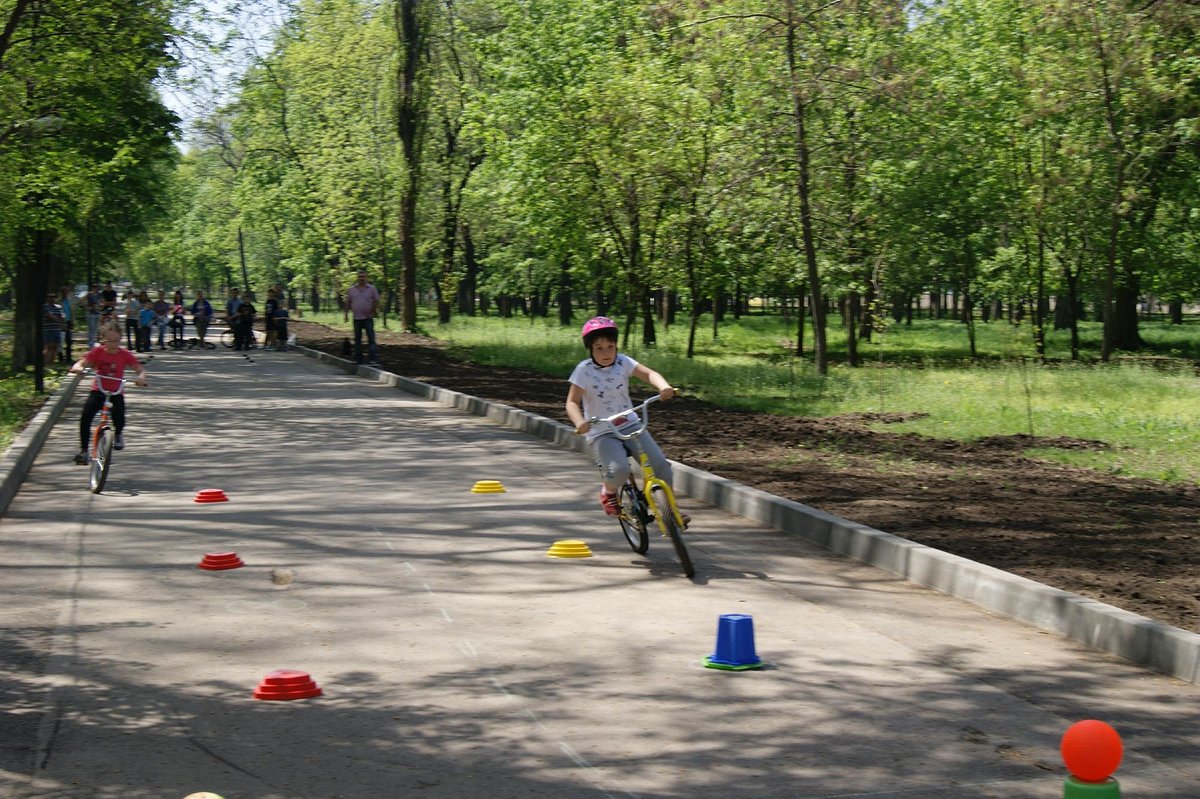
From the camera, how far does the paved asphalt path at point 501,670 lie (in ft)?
17.3

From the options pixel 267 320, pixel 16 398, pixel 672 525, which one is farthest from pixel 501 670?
pixel 267 320

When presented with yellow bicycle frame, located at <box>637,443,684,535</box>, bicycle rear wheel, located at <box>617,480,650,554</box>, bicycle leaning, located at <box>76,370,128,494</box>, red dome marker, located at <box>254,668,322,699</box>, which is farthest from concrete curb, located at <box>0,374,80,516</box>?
red dome marker, located at <box>254,668,322,699</box>

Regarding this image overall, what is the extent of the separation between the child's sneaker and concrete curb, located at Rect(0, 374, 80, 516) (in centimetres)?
539

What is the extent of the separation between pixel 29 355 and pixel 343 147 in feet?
69.3

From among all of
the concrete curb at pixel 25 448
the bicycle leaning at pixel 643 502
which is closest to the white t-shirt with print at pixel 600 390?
the bicycle leaning at pixel 643 502

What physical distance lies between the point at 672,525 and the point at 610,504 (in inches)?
35.5

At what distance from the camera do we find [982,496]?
39.3ft

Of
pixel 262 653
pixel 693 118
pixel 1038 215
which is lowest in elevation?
pixel 262 653

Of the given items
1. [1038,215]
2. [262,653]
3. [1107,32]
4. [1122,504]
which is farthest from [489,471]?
[1038,215]

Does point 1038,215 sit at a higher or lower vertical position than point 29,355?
higher

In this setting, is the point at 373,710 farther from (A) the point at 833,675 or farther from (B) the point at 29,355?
(B) the point at 29,355

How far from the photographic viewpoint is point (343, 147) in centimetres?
5088

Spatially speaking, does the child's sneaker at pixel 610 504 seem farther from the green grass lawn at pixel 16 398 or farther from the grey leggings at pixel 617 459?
the green grass lawn at pixel 16 398

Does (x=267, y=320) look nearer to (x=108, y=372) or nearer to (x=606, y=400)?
(x=108, y=372)
